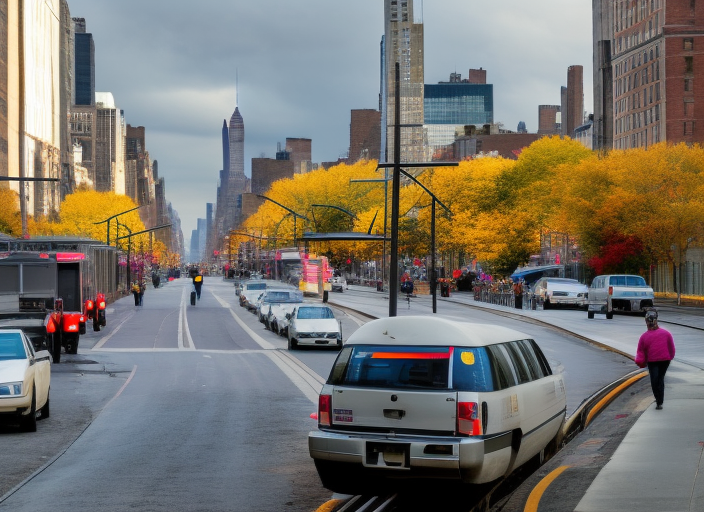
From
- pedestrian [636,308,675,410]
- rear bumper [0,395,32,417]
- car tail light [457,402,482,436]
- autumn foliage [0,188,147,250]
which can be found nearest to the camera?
car tail light [457,402,482,436]

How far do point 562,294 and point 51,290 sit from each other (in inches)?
1371

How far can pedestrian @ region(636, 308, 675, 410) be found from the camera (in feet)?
59.3

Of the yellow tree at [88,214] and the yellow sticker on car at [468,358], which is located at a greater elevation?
the yellow tree at [88,214]

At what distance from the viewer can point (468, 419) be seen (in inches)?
414

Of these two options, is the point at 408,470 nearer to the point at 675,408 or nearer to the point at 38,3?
the point at 675,408

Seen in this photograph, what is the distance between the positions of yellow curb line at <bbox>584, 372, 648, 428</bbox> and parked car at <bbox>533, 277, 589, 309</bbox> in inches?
1463

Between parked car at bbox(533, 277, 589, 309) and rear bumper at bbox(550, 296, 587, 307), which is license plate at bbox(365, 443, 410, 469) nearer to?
parked car at bbox(533, 277, 589, 309)

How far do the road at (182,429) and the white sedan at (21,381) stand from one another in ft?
1.02

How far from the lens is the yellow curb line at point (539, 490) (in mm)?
10844

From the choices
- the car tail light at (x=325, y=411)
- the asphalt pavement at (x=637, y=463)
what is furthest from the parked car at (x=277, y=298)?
the car tail light at (x=325, y=411)

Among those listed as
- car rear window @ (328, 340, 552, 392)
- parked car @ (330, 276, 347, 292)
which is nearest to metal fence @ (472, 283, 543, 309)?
parked car @ (330, 276, 347, 292)

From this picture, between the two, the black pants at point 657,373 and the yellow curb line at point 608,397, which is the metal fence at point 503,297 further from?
the black pants at point 657,373

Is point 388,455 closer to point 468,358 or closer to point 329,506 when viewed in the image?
point 329,506

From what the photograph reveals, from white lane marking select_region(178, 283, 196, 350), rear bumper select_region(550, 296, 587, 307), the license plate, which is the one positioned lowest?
white lane marking select_region(178, 283, 196, 350)
